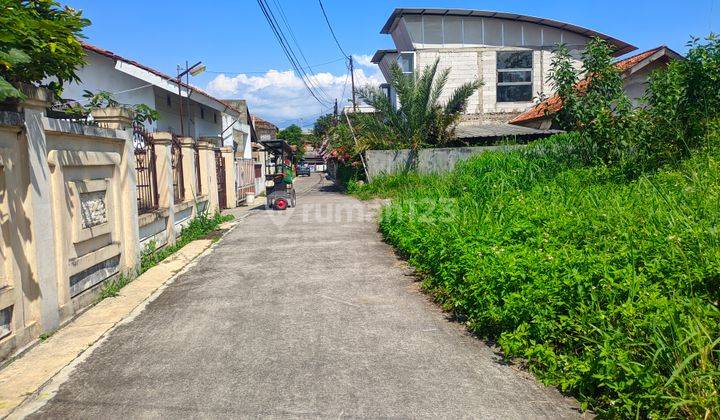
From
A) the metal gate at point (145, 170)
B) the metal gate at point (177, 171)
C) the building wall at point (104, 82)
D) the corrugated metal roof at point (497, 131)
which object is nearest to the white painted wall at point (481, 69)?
the corrugated metal roof at point (497, 131)

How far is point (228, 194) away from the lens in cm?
1977

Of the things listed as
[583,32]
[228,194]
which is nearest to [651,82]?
[228,194]

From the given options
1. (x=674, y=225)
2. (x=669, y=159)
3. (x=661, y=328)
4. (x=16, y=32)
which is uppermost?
(x=16, y=32)

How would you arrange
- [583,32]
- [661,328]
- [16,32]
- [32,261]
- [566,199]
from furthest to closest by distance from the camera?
[583,32], [566,199], [32,261], [16,32], [661,328]

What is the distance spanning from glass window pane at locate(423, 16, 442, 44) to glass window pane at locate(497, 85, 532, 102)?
385cm

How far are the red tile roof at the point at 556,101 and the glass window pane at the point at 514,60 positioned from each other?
7.93 ft

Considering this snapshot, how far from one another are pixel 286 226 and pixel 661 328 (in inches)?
423

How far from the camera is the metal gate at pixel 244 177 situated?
72.4ft

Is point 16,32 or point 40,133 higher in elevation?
point 16,32

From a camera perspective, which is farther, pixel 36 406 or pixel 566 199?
pixel 566 199

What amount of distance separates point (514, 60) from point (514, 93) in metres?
1.58

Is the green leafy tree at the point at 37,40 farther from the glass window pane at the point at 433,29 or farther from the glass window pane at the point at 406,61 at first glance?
the glass window pane at the point at 433,29

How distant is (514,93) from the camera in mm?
27625

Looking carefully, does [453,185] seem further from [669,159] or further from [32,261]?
[32,261]
